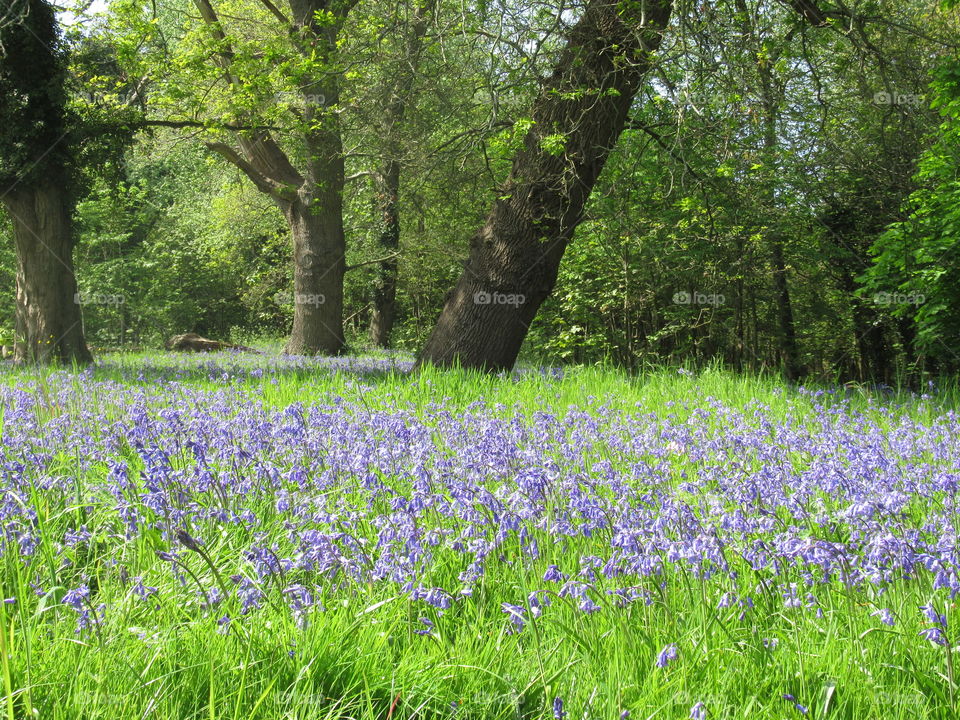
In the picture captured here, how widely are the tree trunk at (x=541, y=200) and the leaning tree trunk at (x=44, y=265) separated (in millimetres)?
6665

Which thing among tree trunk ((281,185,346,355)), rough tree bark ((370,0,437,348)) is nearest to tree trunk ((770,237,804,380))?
rough tree bark ((370,0,437,348))

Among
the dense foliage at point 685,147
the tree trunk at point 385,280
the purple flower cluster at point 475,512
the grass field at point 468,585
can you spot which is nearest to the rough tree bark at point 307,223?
the dense foliage at point 685,147

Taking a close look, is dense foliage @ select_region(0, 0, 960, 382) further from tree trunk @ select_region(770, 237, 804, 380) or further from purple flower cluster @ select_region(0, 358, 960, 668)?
purple flower cluster @ select_region(0, 358, 960, 668)

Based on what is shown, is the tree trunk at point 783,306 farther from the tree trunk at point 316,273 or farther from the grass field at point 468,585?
the grass field at point 468,585

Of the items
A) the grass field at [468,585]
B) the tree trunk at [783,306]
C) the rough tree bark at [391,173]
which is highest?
the rough tree bark at [391,173]

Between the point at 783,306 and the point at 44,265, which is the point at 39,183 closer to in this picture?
the point at 44,265

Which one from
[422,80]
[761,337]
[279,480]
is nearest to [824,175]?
[422,80]

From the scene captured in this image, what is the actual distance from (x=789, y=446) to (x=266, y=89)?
9.16 m

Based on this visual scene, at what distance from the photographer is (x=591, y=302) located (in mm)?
14234

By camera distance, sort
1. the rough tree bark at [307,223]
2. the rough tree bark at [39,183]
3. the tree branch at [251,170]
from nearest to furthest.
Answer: the rough tree bark at [39,183], the rough tree bark at [307,223], the tree branch at [251,170]

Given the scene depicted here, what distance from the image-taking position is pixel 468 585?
100 inches

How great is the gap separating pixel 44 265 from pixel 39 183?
124 centimetres

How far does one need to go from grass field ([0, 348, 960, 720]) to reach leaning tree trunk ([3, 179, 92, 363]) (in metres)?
9.54

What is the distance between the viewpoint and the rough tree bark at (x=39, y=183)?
12.1m
